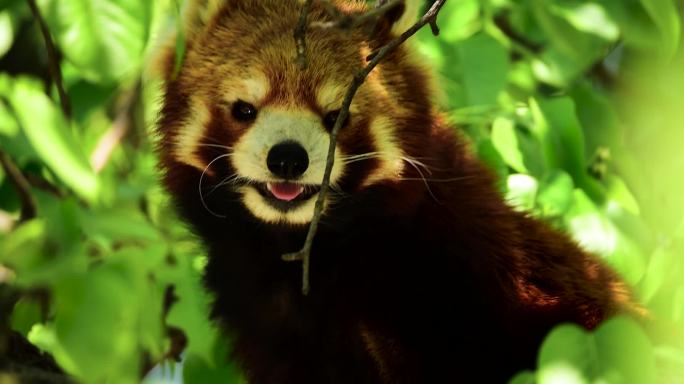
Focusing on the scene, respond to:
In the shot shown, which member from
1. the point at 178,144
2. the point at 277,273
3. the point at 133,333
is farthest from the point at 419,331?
the point at 133,333

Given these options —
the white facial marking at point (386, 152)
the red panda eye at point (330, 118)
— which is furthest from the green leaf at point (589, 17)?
the red panda eye at point (330, 118)

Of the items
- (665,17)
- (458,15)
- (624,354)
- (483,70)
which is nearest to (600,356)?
(624,354)

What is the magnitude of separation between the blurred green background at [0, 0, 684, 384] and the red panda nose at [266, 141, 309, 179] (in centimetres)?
36

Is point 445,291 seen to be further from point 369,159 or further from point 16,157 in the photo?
point 16,157

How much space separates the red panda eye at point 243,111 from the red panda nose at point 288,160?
0.23m

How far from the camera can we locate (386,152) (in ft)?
10.5

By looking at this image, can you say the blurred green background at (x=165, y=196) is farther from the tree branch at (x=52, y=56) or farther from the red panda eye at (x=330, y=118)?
the red panda eye at (x=330, y=118)

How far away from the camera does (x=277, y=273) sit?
3.34 m

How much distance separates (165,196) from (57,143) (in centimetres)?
140

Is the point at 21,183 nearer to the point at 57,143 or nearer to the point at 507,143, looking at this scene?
the point at 57,143

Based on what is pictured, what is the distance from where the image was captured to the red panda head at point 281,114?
3.06 m

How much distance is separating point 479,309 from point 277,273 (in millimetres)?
626

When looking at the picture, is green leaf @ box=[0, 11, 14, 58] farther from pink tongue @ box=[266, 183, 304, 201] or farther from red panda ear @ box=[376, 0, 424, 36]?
red panda ear @ box=[376, 0, 424, 36]

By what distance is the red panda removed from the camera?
3.17 m
